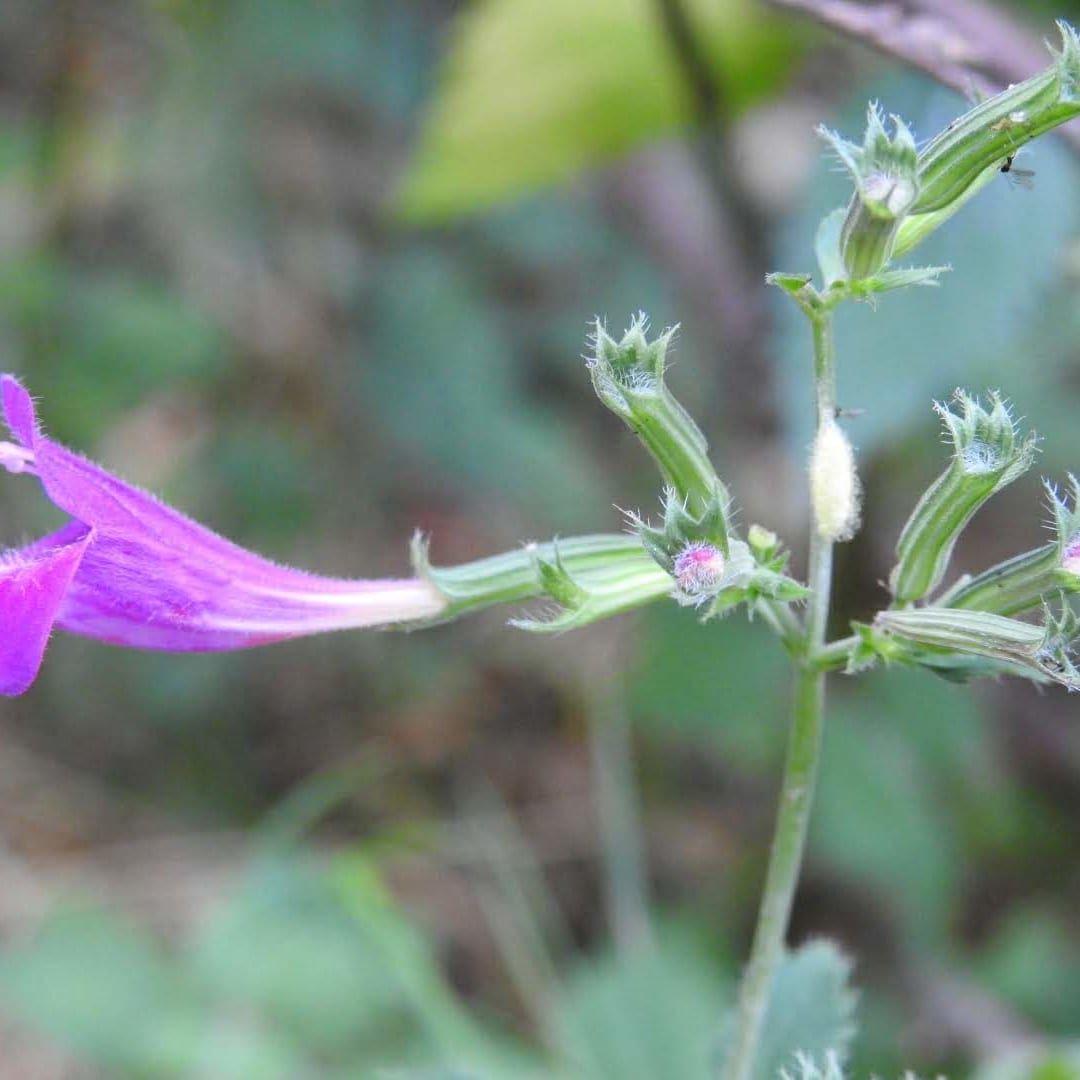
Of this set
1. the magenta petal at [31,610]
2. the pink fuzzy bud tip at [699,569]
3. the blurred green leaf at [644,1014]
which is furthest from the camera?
the blurred green leaf at [644,1014]

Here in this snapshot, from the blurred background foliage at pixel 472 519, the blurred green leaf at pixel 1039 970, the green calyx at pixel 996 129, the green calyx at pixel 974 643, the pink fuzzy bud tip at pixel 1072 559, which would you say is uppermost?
the blurred background foliage at pixel 472 519

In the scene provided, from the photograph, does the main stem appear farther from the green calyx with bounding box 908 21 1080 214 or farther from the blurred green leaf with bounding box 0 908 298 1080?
the blurred green leaf with bounding box 0 908 298 1080

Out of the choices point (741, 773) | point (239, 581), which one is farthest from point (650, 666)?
point (239, 581)

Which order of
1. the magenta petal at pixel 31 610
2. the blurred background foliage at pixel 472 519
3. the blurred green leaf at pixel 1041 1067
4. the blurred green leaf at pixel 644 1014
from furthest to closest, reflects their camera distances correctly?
the blurred background foliage at pixel 472 519, the blurred green leaf at pixel 644 1014, the blurred green leaf at pixel 1041 1067, the magenta petal at pixel 31 610

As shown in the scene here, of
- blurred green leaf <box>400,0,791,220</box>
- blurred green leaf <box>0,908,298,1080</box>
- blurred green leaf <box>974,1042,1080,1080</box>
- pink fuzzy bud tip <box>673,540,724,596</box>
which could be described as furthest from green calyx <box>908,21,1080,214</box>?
blurred green leaf <box>0,908,298,1080</box>

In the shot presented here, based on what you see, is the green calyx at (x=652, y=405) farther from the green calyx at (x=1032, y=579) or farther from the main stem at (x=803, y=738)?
the green calyx at (x=1032, y=579)

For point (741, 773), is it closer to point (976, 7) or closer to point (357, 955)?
point (357, 955)

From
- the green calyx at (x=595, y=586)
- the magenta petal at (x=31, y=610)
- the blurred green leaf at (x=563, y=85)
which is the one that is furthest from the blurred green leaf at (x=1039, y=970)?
the magenta petal at (x=31, y=610)
